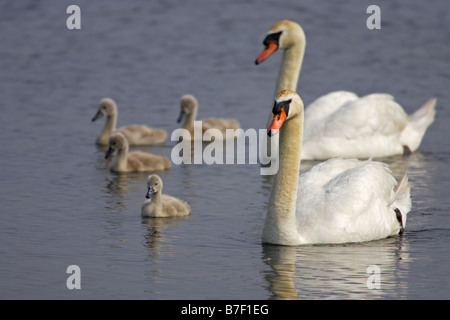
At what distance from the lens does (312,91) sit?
18.7 metres

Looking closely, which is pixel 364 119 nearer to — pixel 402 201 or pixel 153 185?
pixel 402 201

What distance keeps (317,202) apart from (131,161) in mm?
4266

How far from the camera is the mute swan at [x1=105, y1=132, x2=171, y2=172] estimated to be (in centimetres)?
1368

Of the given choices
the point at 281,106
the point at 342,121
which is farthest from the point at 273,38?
the point at 281,106

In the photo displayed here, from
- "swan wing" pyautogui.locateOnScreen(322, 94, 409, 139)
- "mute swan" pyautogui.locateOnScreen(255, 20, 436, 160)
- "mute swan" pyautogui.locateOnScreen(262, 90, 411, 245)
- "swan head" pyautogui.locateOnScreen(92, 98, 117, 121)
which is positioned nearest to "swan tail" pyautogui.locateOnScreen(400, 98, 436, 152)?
"mute swan" pyautogui.locateOnScreen(255, 20, 436, 160)

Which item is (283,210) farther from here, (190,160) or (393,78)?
(393,78)

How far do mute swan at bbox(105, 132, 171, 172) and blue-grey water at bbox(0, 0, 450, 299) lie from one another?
17cm

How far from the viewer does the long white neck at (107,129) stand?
15.3 m

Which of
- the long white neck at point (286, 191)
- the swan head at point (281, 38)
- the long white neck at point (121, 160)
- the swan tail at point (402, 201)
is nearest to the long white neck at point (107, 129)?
the long white neck at point (121, 160)

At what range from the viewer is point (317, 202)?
10203 millimetres

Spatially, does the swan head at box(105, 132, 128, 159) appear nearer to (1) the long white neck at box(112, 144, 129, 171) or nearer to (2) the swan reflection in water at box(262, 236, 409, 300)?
(1) the long white neck at box(112, 144, 129, 171)

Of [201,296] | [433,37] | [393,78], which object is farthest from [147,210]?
[433,37]

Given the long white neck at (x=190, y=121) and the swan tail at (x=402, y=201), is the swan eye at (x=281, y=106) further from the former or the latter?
the long white neck at (x=190, y=121)

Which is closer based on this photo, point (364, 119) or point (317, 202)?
point (317, 202)
